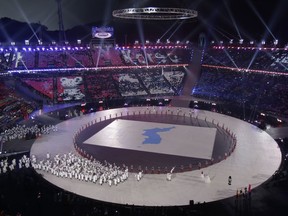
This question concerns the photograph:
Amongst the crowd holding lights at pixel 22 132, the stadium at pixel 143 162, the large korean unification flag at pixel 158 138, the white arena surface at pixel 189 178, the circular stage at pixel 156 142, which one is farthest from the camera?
the crowd holding lights at pixel 22 132

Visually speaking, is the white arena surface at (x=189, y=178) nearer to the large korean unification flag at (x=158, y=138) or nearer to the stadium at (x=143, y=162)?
the stadium at (x=143, y=162)

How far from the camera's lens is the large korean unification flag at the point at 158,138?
35.2 metres

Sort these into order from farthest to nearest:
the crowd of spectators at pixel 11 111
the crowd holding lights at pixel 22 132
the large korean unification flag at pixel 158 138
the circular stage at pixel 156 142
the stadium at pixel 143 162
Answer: the crowd of spectators at pixel 11 111 < the crowd holding lights at pixel 22 132 < the large korean unification flag at pixel 158 138 < the circular stage at pixel 156 142 < the stadium at pixel 143 162

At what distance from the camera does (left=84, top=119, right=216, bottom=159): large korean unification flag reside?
116 ft

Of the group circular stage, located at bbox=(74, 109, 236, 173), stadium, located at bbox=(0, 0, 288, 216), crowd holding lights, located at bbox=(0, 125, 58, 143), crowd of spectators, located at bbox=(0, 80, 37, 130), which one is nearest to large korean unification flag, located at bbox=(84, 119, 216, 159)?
circular stage, located at bbox=(74, 109, 236, 173)

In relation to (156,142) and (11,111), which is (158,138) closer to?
(156,142)

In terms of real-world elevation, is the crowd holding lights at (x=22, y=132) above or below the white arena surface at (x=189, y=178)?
below

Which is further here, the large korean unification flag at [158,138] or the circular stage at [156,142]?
the large korean unification flag at [158,138]

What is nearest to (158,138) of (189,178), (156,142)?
(156,142)

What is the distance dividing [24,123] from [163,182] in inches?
1055

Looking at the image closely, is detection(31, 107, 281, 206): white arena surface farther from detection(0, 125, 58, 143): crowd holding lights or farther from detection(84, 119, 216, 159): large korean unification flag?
detection(0, 125, 58, 143): crowd holding lights

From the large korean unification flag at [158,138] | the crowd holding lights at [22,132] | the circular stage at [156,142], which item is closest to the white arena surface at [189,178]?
the large korean unification flag at [158,138]

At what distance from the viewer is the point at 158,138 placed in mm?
39219

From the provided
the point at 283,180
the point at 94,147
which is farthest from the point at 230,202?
the point at 94,147
